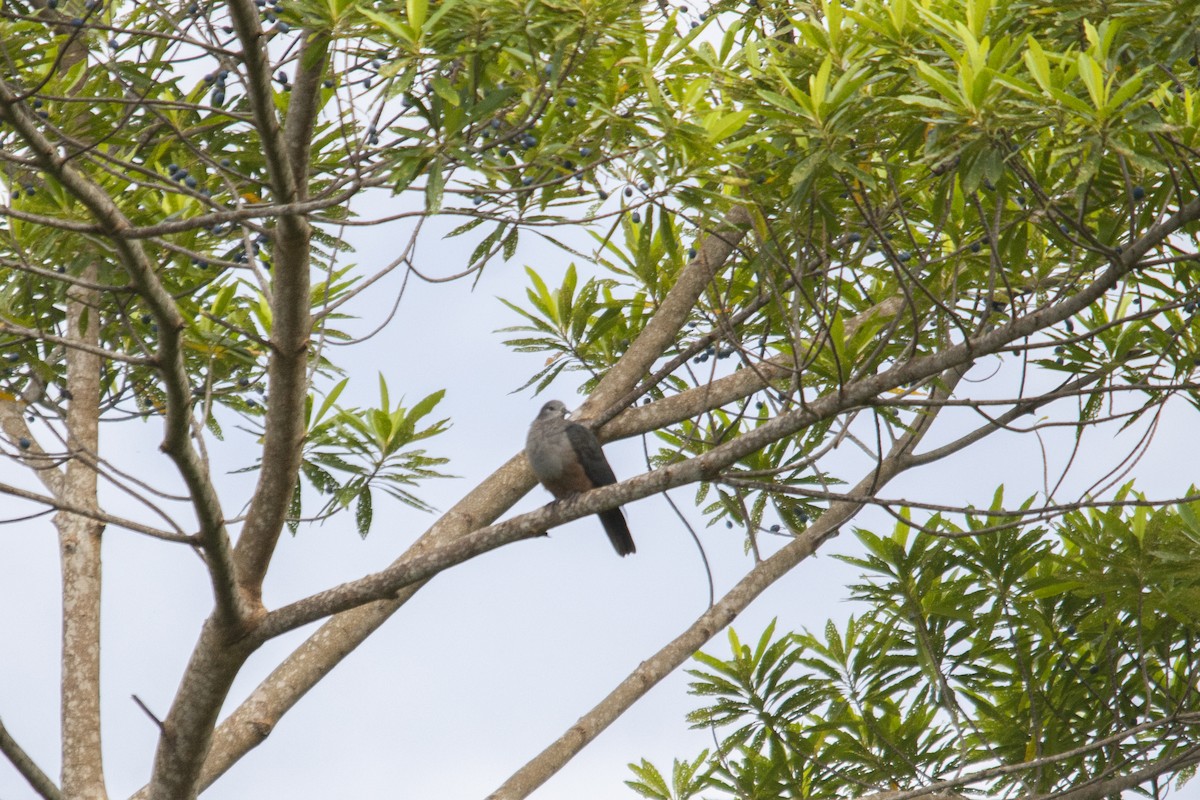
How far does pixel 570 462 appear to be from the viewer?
532 centimetres

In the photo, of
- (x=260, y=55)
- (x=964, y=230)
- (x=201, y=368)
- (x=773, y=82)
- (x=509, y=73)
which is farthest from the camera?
(x=201, y=368)

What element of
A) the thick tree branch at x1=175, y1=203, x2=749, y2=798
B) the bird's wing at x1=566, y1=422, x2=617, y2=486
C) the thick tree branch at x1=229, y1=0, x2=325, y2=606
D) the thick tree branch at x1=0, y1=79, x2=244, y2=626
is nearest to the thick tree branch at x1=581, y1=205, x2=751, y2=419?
the thick tree branch at x1=175, y1=203, x2=749, y2=798

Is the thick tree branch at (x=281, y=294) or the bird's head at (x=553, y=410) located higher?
the bird's head at (x=553, y=410)

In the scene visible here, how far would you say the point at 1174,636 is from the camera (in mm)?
5188

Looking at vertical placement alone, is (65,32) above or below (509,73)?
above

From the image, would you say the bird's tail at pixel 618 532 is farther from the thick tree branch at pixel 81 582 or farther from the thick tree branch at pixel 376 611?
the thick tree branch at pixel 81 582

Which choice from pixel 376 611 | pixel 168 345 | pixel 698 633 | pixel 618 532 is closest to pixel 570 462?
pixel 618 532

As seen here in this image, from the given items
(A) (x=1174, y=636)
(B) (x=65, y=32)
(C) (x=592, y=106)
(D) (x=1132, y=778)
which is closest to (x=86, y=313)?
(B) (x=65, y=32)

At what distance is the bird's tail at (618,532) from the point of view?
5648 mm

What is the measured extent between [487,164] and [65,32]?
215 centimetres

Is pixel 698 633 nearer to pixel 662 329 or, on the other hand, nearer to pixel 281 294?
pixel 662 329

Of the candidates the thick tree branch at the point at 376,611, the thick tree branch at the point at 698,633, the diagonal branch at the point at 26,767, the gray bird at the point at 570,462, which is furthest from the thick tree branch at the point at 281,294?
the gray bird at the point at 570,462

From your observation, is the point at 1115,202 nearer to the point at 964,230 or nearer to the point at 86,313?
the point at 964,230

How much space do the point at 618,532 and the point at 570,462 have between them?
1.83 feet
